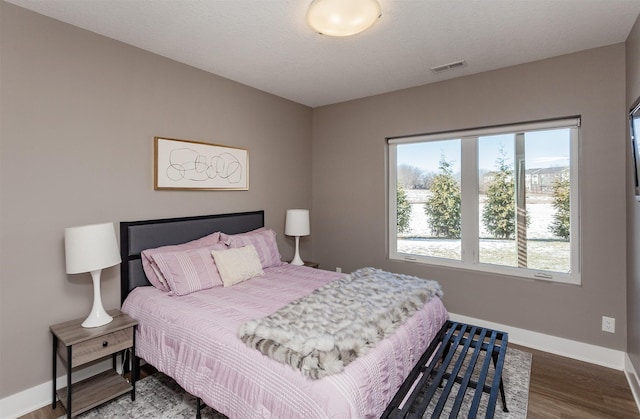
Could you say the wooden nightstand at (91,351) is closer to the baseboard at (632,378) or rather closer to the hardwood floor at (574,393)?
the hardwood floor at (574,393)

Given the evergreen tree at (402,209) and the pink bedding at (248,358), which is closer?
the pink bedding at (248,358)

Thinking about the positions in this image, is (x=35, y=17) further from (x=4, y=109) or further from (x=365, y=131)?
(x=365, y=131)

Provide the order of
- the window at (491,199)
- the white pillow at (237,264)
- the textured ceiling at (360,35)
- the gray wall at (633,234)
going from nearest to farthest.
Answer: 1. the textured ceiling at (360,35)
2. the gray wall at (633,234)
3. the white pillow at (237,264)
4. the window at (491,199)

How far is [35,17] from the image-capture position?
209 centimetres

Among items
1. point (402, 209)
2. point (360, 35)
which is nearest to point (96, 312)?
point (360, 35)

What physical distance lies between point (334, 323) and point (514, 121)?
8.50 feet

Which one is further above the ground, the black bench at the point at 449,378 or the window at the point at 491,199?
the window at the point at 491,199

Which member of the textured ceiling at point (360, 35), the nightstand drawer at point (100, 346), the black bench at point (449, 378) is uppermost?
the textured ceiling at point (360, 35)

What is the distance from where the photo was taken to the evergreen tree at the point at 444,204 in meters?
3.44

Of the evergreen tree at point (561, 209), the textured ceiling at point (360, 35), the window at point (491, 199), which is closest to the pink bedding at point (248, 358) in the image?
the window at point (491, 199)

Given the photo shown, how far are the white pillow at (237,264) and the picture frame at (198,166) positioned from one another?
2.42 feet

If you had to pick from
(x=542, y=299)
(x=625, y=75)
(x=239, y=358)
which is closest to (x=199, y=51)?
(x=239, y=358)

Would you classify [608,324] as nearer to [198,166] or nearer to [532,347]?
[532,347]

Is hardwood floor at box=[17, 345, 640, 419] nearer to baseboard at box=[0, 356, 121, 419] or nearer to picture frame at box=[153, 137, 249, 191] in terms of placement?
baseboard at box=[0, 356, 121, 419]
